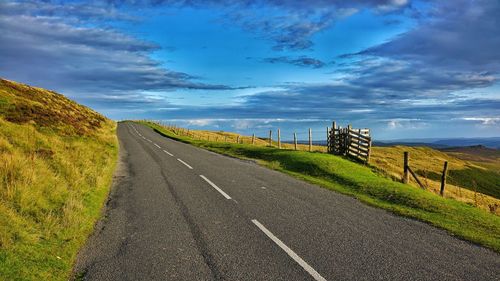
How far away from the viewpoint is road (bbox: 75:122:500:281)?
6.14 metres

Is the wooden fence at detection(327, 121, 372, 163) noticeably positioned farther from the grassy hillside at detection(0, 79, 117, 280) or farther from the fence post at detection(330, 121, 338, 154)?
the grassy hillside at detection(0, 79, 117, 280)

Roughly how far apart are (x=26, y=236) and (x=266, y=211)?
568 cm

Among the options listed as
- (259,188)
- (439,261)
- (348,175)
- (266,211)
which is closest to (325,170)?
(348,175)

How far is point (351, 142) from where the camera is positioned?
2948 centimetres

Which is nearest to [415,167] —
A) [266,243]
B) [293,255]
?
[266,243]

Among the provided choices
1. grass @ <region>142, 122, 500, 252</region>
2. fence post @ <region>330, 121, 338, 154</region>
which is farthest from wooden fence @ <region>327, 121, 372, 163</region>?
grass @ <region>142, 122, 500, 252</region>

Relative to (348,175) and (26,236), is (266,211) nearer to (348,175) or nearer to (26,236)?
(26,236)

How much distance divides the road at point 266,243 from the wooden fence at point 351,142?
16.0 meters

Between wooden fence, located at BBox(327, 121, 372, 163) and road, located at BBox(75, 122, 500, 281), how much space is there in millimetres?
15957

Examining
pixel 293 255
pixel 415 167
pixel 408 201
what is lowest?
pixel 415 167

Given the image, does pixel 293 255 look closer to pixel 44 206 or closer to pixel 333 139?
pixel 44 206

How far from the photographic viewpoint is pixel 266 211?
1020 centimetres

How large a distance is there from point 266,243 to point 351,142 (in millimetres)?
23420

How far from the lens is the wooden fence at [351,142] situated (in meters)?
27.7
